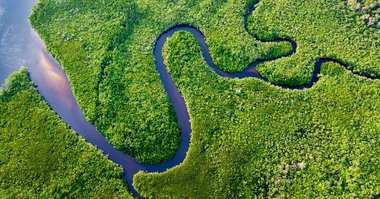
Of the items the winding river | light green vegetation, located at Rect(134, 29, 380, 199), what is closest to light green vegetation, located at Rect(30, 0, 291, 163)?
the winding river

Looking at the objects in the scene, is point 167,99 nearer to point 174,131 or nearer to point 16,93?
point 174,131

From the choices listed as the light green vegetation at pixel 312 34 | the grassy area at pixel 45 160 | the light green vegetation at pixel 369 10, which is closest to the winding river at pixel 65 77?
the light green vegetation at pixel 312 34

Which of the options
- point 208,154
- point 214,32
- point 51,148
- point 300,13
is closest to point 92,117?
point 51,148

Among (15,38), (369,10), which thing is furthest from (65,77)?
(369,10)

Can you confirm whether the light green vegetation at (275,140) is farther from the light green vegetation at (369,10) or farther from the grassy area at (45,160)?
the light green vegetation at (369,10)

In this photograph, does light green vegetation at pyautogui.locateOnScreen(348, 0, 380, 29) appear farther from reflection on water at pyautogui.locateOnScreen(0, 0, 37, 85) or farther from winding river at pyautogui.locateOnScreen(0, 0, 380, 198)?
reflection on water at pyautogui.locateOnScreen(0, 0, 37, 85)

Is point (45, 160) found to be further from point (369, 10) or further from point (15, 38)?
point (369, 10)
